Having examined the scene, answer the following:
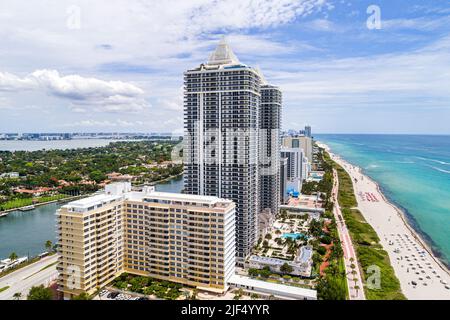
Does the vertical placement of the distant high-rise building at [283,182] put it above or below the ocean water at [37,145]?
below

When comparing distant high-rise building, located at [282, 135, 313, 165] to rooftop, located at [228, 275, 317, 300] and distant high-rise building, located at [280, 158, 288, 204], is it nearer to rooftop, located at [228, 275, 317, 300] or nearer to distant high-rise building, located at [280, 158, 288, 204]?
distant high-rise building, located at [280, 158, 288, 204]

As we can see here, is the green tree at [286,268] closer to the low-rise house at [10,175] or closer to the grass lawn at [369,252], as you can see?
the grass lawn at [369,252]

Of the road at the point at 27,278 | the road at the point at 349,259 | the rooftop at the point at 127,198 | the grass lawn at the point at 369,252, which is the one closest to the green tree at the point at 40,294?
the road at the point at 27,278

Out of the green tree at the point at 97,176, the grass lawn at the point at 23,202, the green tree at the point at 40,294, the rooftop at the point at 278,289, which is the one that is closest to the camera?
the green tree at the point at 40,294

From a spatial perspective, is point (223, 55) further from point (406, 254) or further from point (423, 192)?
point (423, 192)

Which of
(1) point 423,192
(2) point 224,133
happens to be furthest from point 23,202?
(1) point 423,192
